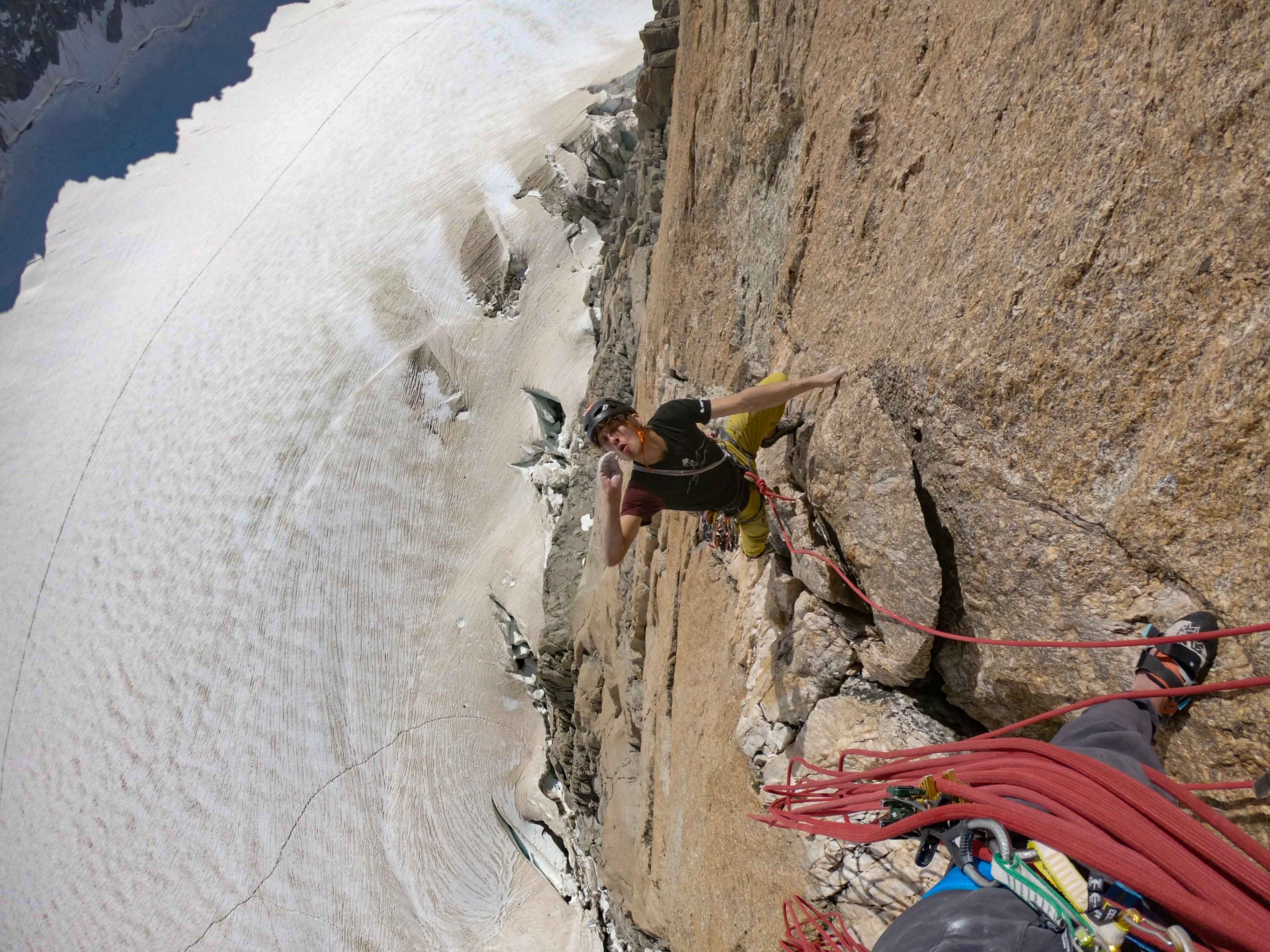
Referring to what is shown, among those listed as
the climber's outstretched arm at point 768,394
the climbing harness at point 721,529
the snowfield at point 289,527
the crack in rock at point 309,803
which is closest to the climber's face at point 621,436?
the climber's outstretched arm at point 768,394

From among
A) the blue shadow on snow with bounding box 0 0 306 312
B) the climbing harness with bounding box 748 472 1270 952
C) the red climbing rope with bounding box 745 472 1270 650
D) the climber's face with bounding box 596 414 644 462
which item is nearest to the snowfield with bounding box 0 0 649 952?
the blue shadow on snow with bounding box 0 0 306 312

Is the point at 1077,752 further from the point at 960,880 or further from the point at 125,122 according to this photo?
the point at 125,122

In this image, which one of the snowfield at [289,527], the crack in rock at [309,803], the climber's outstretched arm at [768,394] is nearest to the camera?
the climber's outstretched arm at [768,394]

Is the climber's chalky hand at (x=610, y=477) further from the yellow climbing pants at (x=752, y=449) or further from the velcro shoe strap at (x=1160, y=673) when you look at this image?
the velcro shoe strap at (x=1160, y=673)

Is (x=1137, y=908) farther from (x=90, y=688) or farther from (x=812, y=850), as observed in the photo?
(x=90, y=688)

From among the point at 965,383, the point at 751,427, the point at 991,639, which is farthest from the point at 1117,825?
the point at 751,427

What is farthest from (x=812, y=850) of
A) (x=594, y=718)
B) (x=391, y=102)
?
(x=391, y=102)

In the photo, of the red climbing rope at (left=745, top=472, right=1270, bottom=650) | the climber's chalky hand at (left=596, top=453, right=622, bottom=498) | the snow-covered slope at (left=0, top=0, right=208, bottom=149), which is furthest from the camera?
the snow-covered slope at (left=0, top=0, right=208, bottom=149)

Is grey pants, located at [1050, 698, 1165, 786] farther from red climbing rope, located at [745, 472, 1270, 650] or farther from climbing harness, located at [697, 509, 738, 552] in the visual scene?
climbing harness, located at [697, 509, 738, 552]
